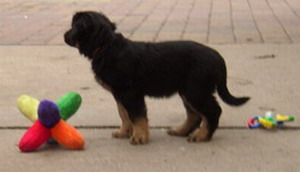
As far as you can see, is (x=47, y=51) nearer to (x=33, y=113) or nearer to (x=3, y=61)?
(x=3, y=61)

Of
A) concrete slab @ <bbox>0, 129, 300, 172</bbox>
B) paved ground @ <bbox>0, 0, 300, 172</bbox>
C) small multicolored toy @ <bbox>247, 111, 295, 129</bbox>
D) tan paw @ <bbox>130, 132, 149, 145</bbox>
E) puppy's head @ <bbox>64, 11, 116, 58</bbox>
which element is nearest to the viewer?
concrete slab @ <bbox>0, 129, 300, 172</bbox>

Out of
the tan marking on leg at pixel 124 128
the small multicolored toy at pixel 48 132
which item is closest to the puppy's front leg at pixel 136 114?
the tan marking on leg at pixel 124 128

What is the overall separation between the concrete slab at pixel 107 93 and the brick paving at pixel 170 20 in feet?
2.34

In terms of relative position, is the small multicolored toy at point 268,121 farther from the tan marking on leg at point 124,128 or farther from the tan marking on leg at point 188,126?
the tan marking on leg at point 124,128

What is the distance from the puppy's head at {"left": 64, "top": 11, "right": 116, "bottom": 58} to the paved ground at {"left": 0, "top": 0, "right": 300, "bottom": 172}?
0.79m

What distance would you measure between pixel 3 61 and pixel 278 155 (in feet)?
14.2

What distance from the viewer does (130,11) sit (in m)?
12.0

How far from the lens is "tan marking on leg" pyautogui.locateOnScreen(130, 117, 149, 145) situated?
4875 millimetres

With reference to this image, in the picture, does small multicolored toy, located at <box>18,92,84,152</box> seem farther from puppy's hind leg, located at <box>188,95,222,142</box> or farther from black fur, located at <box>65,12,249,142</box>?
puppy's hind leg, located at <box>188,95,222,142</box>

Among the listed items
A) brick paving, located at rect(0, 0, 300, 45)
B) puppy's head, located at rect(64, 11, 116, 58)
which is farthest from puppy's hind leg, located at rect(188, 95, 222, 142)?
brick paving, located at rect(0, 0, 300, 45)

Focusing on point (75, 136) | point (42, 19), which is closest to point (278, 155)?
point (75, 136)

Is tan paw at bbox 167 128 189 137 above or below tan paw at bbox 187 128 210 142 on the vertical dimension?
below

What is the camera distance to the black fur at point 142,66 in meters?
4.84

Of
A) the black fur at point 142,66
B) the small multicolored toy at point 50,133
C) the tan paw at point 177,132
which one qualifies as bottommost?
the tan paw at point 177,132
